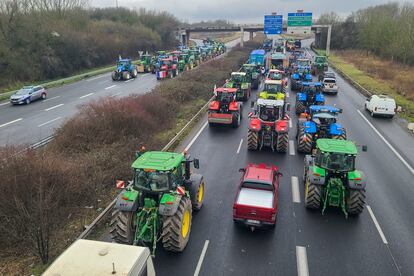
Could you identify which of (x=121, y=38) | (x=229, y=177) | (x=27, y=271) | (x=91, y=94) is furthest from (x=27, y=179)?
(x=121, y=38)

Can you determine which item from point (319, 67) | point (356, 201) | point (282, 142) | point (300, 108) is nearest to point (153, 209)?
point (356, 201)

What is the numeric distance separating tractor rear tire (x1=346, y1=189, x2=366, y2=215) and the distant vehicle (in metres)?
30.7

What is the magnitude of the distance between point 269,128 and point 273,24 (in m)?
37.5

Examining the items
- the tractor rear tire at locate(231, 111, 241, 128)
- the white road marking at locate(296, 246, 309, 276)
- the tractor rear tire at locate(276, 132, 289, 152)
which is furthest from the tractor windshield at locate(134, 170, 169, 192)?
the tractor rear tire at locate(231, 111, 241, 128)

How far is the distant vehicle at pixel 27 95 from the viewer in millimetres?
32500

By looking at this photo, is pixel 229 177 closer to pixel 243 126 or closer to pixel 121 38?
pixel 243 126

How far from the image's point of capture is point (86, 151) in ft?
57.5

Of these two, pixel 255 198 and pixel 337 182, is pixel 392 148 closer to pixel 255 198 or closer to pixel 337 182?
pixel 337 182

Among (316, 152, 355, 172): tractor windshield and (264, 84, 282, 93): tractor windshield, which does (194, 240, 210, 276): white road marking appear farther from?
(264, 84, 282, 93): tractor windshield

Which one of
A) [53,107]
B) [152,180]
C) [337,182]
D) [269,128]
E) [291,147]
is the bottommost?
[291,147]

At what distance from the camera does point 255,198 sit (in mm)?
12156

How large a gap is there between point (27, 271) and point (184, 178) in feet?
18.3

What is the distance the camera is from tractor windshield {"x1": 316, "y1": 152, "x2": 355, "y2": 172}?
42.2ft

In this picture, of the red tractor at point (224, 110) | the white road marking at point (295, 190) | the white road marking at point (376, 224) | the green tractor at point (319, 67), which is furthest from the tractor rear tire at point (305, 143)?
the green tractor at point (319, 67)
